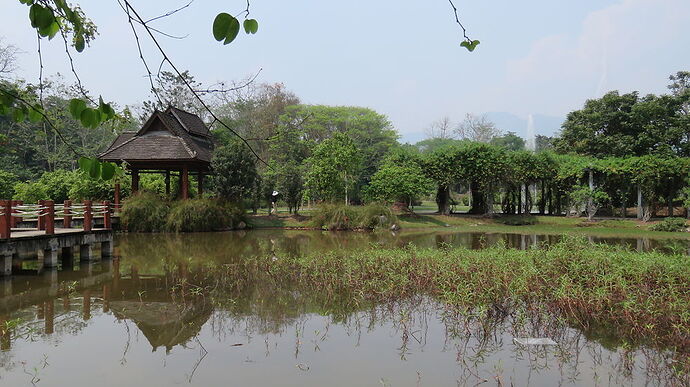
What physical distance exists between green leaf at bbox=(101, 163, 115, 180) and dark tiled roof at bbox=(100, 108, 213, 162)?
691 inches

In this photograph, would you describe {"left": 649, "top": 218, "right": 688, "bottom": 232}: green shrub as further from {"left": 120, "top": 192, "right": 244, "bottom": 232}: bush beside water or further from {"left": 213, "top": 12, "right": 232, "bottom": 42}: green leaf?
{"left": 213, "top": 12, "right": 232, "bottom": 42}: green leaf

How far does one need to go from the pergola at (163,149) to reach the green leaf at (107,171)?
1791 centimetres

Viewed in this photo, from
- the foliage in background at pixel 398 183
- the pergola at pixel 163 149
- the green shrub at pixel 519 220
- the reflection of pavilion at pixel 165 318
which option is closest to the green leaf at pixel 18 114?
the reflection of pavilion at pixel 165 318

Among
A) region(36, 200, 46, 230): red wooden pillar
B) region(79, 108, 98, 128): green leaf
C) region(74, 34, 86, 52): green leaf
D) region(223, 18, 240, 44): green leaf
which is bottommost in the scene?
region(36, 200, 46, 230): red wooden pillar

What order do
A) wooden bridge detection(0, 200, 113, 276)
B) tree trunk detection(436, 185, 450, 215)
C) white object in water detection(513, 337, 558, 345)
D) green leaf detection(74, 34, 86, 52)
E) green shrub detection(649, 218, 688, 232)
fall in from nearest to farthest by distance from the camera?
green leaf detection(74, 34, 86, 52), white object in water detection(513, 337, 558, 345), wooden bridge detection(0, 200, 113, 276), green shrub detection(649, 218, 688, 232), tree trunk detection(436, 185, 450, 215)

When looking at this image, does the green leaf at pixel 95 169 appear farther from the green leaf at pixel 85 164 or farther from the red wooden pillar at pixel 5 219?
the red wooden pillar at pixel 5 219

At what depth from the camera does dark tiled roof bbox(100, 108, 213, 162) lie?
19188mm

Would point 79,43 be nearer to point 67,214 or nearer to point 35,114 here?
point 35,114

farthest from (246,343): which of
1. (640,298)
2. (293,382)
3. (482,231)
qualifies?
(482,231)

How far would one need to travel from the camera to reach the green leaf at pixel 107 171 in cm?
157

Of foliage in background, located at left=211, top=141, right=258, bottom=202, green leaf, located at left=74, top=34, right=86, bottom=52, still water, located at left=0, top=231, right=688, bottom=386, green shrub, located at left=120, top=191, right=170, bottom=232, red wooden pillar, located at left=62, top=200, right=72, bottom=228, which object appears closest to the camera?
green leaf, located at left=74, top=34, right=86, bottom=52

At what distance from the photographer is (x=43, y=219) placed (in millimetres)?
11086

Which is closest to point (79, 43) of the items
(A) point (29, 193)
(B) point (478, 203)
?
(A) point (29, 193)

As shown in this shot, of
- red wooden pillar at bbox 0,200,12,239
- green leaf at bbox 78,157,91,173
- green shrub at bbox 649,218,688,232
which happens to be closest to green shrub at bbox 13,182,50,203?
red wooden pillar at bbox 0,200,12,239
